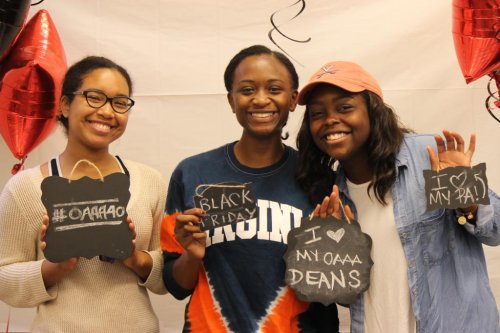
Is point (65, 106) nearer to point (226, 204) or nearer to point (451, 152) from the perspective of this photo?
point (226, 204)

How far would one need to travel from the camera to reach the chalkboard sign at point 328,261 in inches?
49.9

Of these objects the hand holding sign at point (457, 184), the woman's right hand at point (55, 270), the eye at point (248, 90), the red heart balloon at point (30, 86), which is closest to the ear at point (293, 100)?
the eye at point (248, 90)

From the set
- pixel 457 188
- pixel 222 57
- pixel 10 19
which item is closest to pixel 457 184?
pixel 457 188

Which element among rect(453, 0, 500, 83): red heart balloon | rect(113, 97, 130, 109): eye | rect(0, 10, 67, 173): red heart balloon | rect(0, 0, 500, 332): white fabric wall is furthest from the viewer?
rect(0, 0, 500, 332): white fabric wall

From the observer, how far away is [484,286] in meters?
1.31

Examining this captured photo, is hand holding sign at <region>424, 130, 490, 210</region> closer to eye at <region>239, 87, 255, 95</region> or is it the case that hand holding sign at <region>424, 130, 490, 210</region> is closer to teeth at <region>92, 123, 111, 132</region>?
eye at <region>239, 87, 255, 95</region>

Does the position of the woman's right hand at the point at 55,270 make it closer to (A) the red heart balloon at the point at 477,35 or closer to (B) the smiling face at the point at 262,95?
(B) the smiling face at the point at 262,95

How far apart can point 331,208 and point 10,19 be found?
1042mm

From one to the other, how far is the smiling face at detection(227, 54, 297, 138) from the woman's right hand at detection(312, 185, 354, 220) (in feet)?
0.80

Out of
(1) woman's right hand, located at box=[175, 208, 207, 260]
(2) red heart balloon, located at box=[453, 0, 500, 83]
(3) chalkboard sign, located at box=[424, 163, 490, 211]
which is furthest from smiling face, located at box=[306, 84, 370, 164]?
(2) red heart balloon, located at box=[453, 0, 500, 83]

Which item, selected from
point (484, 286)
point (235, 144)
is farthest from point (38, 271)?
point (484, 286)

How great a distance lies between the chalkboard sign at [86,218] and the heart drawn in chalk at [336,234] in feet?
1.56

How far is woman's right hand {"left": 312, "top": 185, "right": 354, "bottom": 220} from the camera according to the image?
1283mm

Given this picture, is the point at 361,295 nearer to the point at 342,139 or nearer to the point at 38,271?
the point at 342,139
